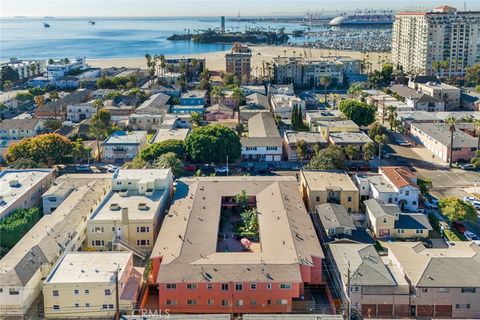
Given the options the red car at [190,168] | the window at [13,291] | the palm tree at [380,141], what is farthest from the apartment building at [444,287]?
the palm tree at [380,141]

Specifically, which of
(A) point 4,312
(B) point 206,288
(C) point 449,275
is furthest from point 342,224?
(A) point 4,312

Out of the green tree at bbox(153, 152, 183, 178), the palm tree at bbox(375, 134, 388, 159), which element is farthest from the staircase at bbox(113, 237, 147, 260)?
the palm tree at bbox(375, 134, 388, 159)

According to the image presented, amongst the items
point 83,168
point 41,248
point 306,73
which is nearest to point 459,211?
point 41,248

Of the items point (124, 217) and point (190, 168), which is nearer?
point (124, 217)

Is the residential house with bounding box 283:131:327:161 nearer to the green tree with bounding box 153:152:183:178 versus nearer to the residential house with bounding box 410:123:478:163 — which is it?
the residential house with bounding box 410:123:478:163

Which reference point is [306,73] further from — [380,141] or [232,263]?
[232,263]

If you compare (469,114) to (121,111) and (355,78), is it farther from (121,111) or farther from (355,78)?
(121,111)
